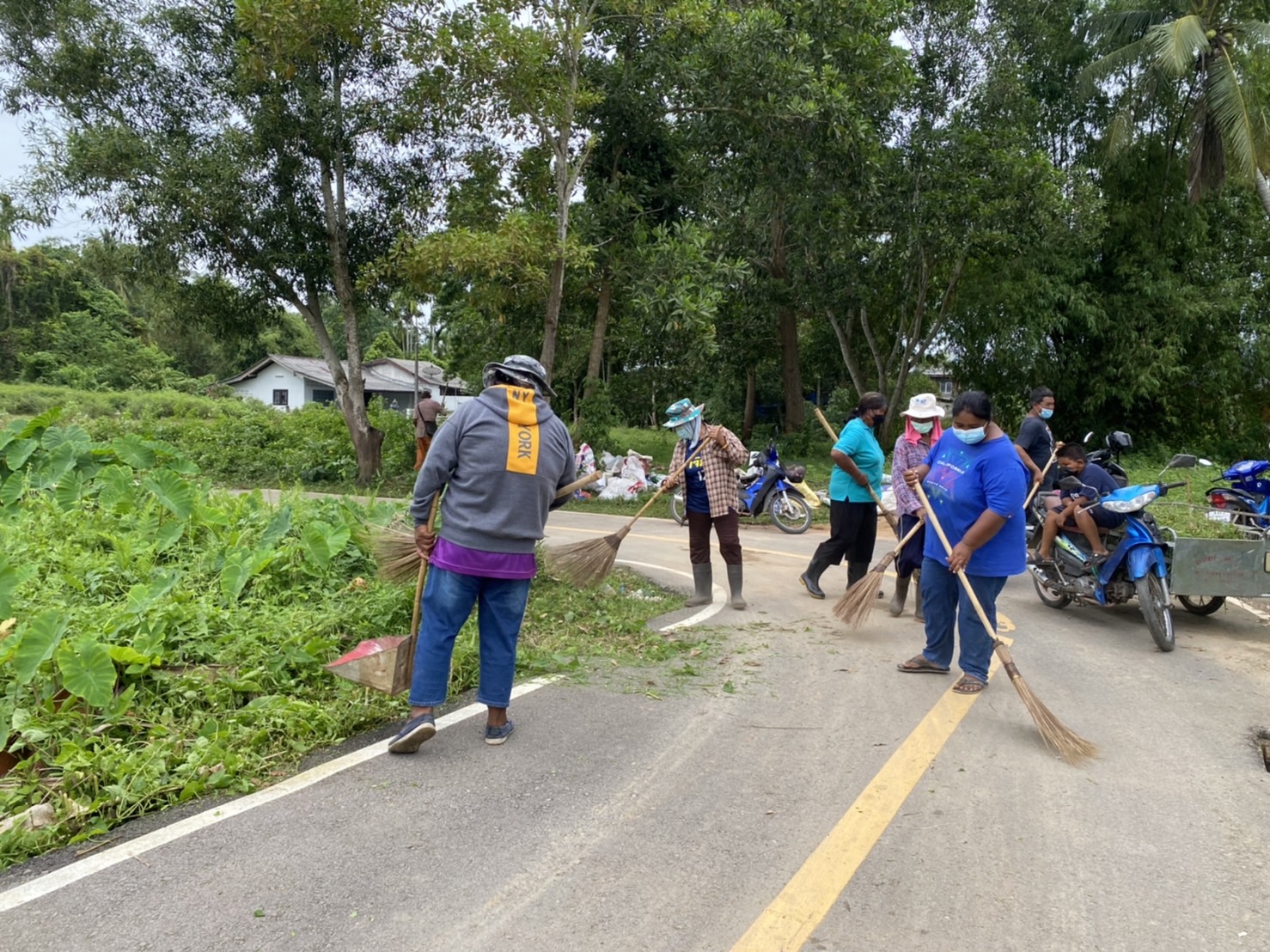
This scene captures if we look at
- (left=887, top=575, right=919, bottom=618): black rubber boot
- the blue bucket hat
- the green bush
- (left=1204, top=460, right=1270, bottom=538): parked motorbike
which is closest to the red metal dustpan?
the blue bucket hat

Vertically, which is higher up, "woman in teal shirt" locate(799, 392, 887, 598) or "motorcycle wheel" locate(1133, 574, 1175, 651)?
"woman in teal shirt" locate(799, 392, 887, 598)

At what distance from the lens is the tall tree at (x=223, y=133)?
13.9 metres

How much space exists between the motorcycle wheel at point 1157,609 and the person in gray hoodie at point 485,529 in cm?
466

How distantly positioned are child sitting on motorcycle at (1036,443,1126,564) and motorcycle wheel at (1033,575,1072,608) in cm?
33

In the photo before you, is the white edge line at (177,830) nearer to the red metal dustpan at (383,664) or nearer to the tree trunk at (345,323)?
the red metal dustpan at (383,664)

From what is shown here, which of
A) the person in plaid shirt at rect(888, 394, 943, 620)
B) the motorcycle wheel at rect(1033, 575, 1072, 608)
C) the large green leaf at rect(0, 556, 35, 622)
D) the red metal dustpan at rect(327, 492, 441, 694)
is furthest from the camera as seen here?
the motorcycle wheel at rect(1033, 575, 1072, 608)

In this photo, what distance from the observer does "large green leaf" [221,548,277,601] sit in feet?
17.8

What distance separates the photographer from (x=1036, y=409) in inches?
350

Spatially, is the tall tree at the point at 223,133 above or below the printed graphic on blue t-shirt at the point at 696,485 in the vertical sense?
above

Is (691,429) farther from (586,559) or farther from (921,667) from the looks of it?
(921,667)

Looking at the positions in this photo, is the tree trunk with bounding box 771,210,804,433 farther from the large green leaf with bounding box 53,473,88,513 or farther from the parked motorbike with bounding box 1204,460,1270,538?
the large green leaf with bounding box 53,473,88,513

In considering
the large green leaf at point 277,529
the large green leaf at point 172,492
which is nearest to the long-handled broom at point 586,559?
the large green leaf at point 277,529

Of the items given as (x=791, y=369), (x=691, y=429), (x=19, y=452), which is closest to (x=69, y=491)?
(x=19, y=452)

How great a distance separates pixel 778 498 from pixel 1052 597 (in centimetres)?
540
